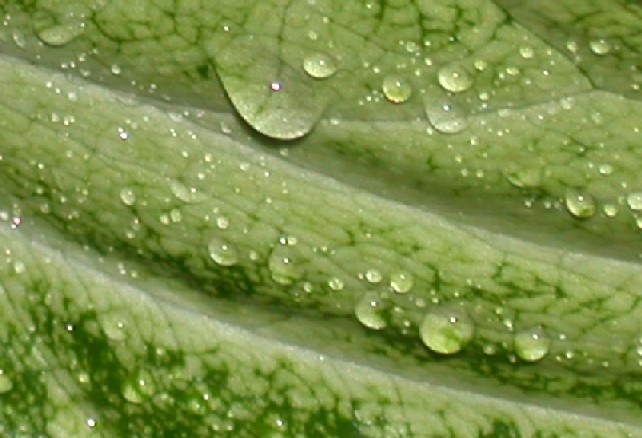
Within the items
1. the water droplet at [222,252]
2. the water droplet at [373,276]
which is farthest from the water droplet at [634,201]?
the water droplet at [222,252]

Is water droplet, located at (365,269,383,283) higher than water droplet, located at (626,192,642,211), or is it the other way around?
water droplet, located at (626,192,642,211)

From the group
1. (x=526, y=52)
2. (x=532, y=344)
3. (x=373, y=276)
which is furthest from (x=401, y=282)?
(x=526, y=52)

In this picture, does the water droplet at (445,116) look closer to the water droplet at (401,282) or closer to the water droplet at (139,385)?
the water droplet at (401,282)

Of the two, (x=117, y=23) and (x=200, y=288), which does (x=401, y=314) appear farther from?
(x=117, y=23)

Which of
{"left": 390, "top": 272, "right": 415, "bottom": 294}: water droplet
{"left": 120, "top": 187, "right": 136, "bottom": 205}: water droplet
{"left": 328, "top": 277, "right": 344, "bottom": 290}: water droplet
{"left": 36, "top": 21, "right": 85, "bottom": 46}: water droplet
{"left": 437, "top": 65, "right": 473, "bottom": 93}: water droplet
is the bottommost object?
{"left": 328, "top": 277, "right": 344, "bottom": 290}: water droplet

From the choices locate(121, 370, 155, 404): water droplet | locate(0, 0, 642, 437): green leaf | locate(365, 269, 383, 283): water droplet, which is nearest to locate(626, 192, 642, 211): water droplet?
locate(0, 0, 642, 437): green leaf

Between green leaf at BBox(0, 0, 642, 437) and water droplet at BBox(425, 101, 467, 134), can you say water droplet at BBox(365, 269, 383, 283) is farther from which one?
water droplet at BBox(425, 101, 467, 134)

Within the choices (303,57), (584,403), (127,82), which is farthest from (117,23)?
(584,403)
